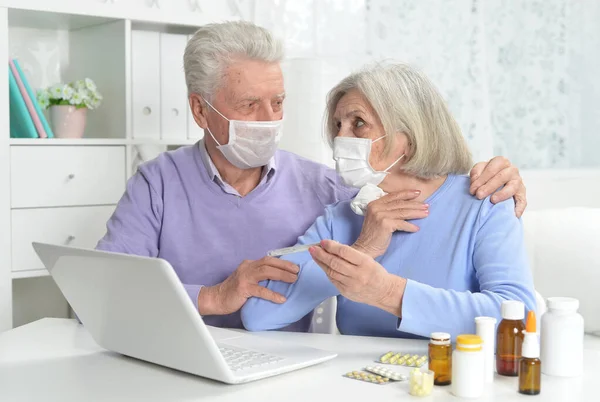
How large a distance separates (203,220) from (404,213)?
553 millimetres

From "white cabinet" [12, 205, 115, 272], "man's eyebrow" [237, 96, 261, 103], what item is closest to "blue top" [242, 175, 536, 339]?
"man's eyebrow" [237, 96, 261, 103]

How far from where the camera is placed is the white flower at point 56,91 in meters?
2.49

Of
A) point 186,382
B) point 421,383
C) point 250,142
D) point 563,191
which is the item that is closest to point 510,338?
point 421,383

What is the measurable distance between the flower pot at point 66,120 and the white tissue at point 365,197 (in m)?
1.11

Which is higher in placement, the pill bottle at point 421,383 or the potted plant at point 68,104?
the potted plant at point 68,104

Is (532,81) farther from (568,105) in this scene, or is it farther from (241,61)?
(241,61)

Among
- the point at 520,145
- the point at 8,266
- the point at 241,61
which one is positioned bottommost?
the point at 8,266

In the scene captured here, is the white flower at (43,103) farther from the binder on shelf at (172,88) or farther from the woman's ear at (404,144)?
the woman's ear at (404,144)

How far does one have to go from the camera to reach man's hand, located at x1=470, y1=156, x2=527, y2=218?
1.67 m

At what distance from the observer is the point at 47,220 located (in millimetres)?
2402

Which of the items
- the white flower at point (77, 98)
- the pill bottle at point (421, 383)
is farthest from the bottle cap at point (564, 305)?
the white flower at point (77, 98)

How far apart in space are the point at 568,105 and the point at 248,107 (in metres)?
2.27

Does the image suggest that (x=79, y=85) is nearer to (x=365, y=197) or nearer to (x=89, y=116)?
(x=89, y=116)

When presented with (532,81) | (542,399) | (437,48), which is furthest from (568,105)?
(542,399)
